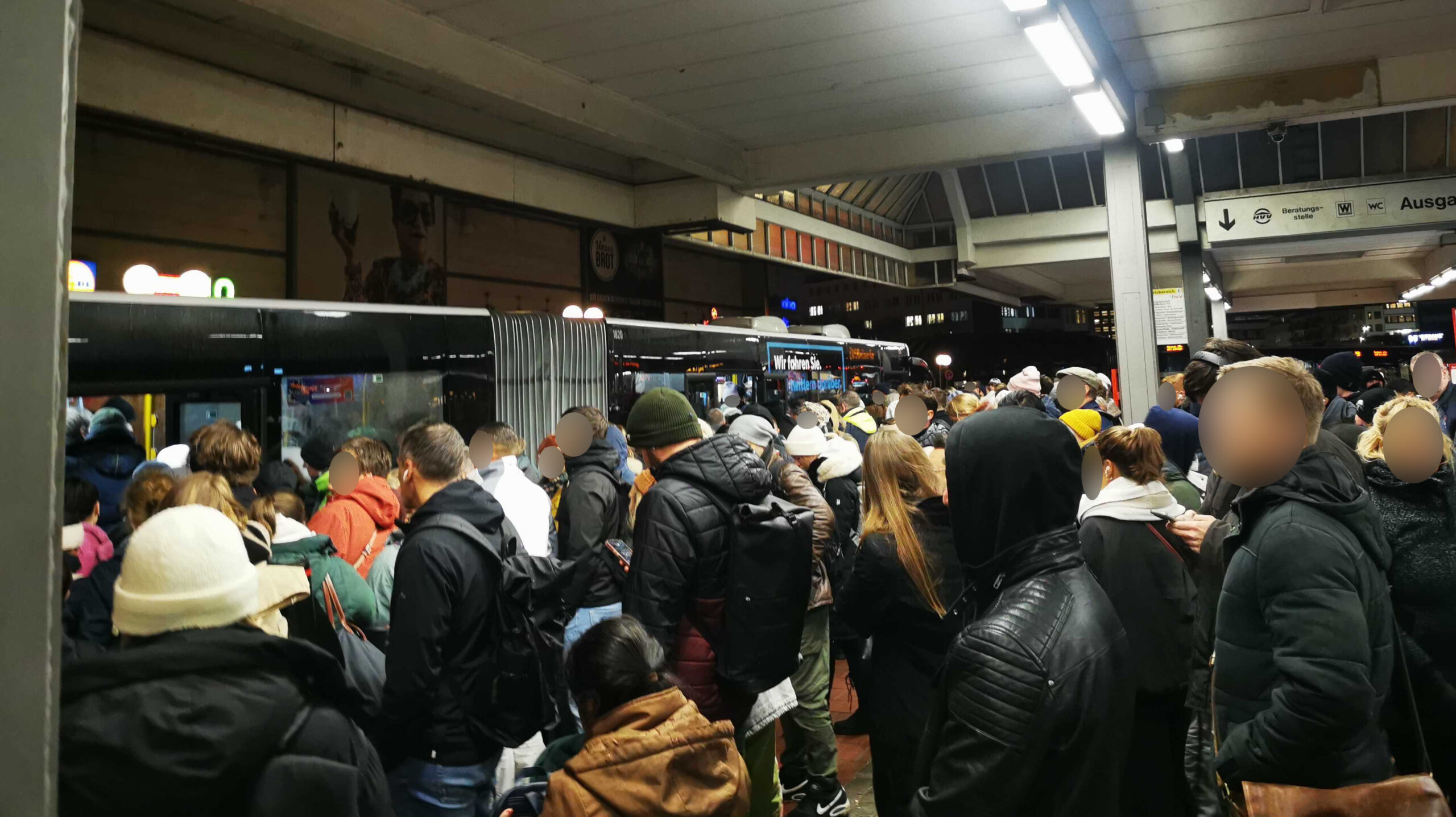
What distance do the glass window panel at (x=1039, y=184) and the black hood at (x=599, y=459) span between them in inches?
623

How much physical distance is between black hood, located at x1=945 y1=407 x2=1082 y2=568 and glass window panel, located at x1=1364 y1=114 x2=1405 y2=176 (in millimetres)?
17657

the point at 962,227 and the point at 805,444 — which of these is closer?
the point at 805,444

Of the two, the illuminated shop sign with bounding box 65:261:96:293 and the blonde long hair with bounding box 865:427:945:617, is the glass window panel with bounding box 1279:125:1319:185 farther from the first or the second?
the illuminated shop sign with bounding box 65:261:96:293

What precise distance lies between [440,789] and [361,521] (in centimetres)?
184

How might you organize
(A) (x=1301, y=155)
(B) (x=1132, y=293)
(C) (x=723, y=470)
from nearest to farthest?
1. (C) (x=723, y=470)
2. (B) (x=1132, y=293)
3. (A) (x=1301, y=155)

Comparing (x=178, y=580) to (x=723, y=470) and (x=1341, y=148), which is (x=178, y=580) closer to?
(x=723, y=470)

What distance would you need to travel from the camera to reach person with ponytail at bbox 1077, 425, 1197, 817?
3594 millimetres

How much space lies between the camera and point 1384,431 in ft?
12.0

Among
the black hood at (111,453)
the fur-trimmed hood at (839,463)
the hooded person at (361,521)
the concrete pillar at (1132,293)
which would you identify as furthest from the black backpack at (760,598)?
the concrete pillar at (1132,293)

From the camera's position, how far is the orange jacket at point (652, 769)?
211cm

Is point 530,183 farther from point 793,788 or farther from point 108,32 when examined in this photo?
point 793,788

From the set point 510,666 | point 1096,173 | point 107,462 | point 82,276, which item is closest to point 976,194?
point 1096,173

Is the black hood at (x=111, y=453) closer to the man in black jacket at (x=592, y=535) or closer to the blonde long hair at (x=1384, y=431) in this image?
the man in black jacket at (x=592, y=535)

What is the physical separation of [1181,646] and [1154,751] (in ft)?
1.74
